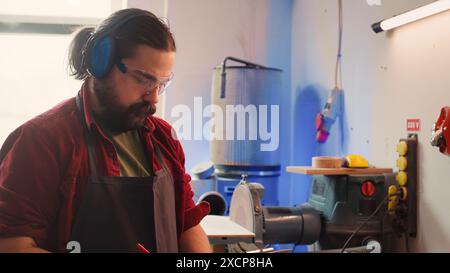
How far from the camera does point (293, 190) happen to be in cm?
223

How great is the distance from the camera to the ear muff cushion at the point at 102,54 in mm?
712

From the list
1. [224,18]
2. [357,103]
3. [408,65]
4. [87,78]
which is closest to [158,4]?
[224,18]

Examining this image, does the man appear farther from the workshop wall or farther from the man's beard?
the workshop wall

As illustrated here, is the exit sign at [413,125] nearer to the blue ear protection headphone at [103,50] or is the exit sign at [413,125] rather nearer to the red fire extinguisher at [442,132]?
the red fire extinguisher at [442,132]

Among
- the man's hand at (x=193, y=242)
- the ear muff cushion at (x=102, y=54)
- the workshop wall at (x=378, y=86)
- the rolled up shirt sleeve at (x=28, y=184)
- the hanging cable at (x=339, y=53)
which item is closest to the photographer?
the rolled up shirt sleeve at (x=28, y=184)

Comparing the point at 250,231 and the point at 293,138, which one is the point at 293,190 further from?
the point at 250,231

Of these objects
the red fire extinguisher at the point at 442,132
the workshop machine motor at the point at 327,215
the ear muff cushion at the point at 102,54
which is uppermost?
the ear muff cushion at the point at 102,54

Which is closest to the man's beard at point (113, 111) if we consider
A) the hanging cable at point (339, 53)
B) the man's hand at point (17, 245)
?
the man's hand at point (17, 245)

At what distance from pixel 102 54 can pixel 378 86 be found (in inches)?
40.2

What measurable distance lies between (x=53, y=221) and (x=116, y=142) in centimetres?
17

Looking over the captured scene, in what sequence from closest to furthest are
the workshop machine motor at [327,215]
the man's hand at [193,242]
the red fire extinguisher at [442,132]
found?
the man's hand at [193,242], the red fire extinguisher at [442,132], the workshop machine motor at [327,215]

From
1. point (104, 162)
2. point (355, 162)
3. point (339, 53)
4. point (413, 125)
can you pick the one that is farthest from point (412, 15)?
point (104, 162)

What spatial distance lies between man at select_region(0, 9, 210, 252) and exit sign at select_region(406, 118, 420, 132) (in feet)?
2.38

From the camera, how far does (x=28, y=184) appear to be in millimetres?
620
